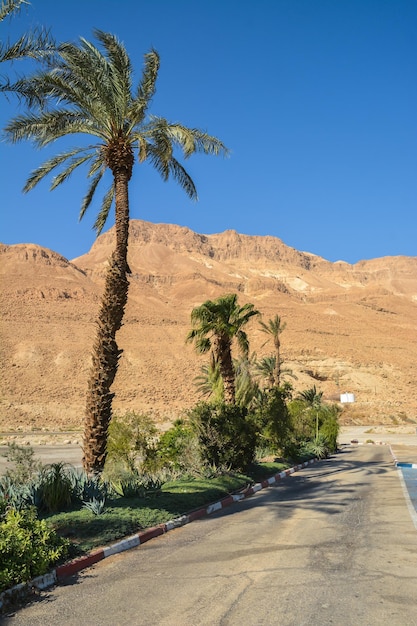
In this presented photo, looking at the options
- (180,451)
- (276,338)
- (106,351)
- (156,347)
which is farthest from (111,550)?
(156,347)

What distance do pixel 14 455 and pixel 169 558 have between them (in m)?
4.76

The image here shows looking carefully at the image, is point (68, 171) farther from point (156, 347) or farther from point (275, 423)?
point (156, 347)

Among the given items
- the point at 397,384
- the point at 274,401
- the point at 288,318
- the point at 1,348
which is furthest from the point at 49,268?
the point at 274,401

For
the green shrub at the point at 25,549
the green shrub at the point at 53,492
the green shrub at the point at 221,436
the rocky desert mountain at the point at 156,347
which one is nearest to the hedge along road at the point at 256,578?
the green shrub at the point at 25,549

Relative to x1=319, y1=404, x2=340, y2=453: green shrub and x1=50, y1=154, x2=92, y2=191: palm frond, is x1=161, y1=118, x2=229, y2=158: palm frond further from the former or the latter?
x1=319, y1=404, x2=340, y2=453: green shrub

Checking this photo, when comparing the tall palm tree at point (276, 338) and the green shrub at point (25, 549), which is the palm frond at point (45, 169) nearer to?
the green shrub at point (25, 549)

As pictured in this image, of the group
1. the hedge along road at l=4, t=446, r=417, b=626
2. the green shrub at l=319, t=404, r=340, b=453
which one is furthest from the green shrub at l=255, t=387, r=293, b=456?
the hedge along road at l=4, t=446, r=417, b=626

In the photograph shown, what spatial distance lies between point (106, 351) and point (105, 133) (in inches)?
222

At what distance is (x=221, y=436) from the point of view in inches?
653

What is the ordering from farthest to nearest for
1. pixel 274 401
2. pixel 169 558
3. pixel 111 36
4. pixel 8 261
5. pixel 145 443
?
pixel 8 261 → pixel 274 401 → pixel 145 443 → pixel 111 36 → pixel 169 558

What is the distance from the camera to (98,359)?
12711 mm

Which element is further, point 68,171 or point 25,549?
point 68,171

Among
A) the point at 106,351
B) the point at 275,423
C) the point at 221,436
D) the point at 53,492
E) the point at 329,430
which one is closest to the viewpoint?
the point at 53,492

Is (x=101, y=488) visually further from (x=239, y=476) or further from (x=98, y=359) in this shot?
(x=239, y=476)
